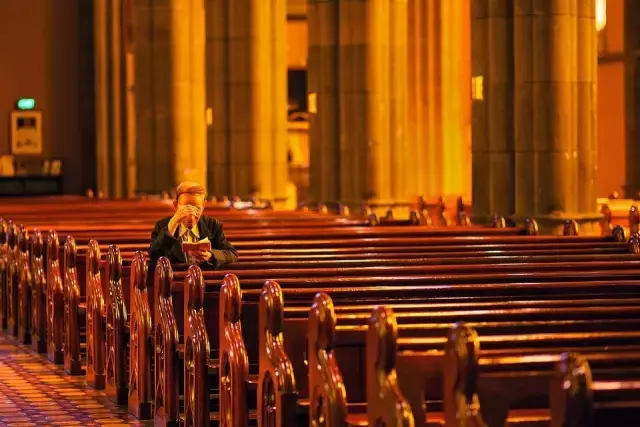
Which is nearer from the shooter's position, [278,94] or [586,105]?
[586,105]

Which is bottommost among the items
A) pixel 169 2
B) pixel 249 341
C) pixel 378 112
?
pixel 249 341

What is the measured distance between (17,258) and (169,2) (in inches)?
526

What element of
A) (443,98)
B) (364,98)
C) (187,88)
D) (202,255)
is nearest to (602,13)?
(443,98)

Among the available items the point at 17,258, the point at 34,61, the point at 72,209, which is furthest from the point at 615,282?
the point at 34,61

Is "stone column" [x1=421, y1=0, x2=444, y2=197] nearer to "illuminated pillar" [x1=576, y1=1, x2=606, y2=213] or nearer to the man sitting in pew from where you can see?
"illuminated pillar" [x1=576, y1=1, x2=606, y2=213]

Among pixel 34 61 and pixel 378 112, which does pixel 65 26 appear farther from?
pixel 378 112

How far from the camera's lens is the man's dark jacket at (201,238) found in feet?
28.8

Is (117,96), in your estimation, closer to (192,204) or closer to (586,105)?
(586,105)

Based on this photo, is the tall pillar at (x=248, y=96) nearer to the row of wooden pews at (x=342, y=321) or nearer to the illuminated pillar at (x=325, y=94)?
the illuminated pillar at (x=325, y=94)

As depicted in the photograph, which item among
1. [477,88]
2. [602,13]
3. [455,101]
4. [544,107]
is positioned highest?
[602,13]

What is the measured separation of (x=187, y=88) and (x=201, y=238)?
16720 millimetres

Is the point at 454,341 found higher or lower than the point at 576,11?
lower

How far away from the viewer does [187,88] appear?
1007 inches

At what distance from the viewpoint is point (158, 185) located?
25.7 metres
